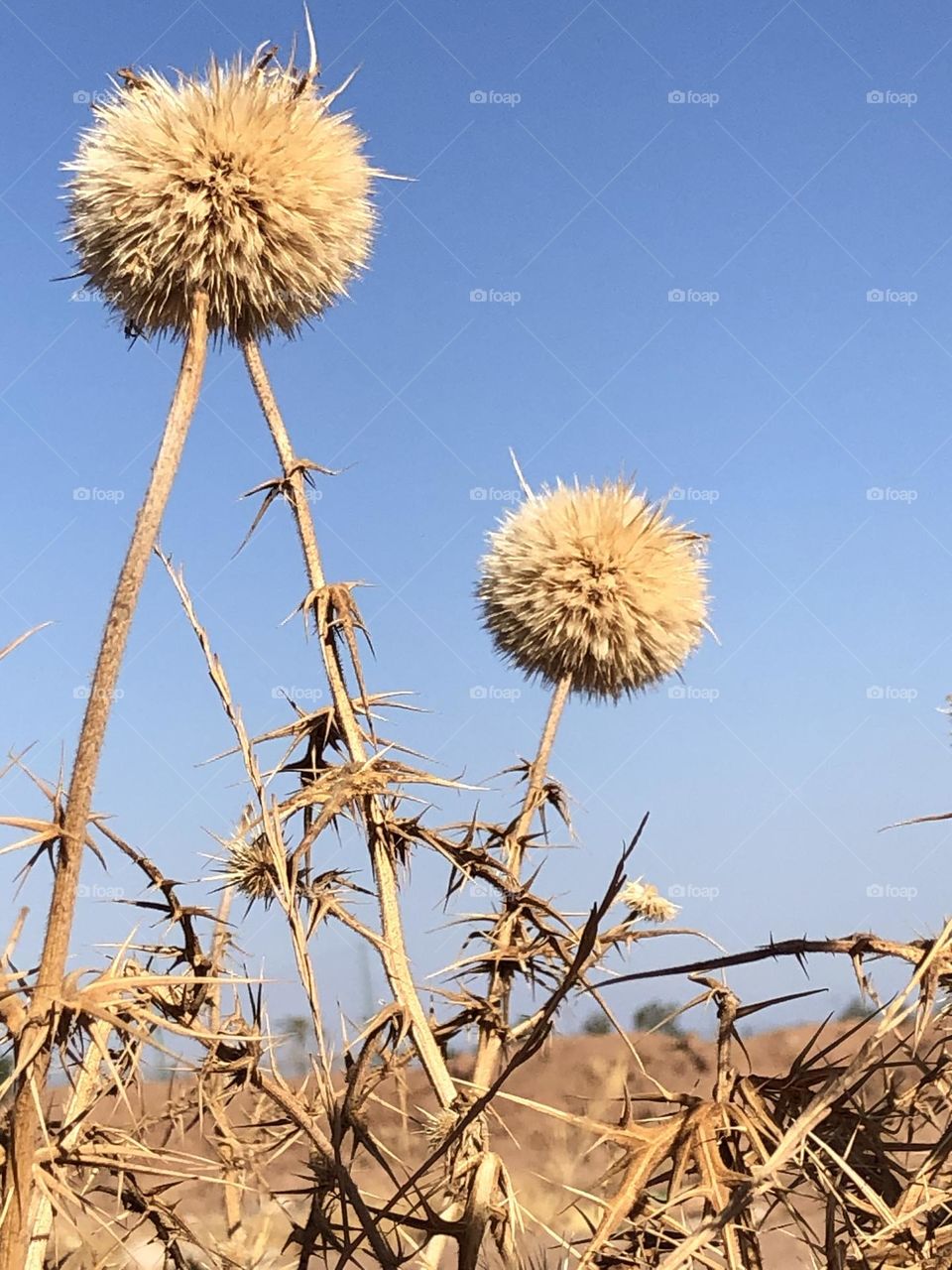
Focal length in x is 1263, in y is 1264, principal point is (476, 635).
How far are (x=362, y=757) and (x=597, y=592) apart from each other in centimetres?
208

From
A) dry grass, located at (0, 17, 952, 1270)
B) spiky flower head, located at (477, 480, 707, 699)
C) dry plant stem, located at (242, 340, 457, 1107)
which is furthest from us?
spiky flower head, located at (477, 480, 707, 699)

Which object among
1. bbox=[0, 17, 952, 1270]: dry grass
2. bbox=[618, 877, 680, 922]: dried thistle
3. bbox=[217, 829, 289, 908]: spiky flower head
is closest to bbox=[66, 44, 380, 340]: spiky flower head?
bbox=[0, 17, 952, 1270]: dry grass

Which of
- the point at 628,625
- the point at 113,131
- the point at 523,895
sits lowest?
the point at 523,895

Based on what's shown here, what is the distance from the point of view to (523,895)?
3.30 m

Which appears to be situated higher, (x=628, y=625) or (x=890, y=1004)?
(x=628, y=625)

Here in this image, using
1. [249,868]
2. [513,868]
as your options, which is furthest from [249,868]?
[513,868]

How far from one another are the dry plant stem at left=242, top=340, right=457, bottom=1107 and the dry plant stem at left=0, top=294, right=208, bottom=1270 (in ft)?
2.16

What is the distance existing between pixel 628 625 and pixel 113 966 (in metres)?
3.20

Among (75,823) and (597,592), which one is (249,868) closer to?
(75,823)

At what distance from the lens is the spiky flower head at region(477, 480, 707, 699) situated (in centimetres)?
525

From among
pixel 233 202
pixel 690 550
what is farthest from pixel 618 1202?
pixel 690 550

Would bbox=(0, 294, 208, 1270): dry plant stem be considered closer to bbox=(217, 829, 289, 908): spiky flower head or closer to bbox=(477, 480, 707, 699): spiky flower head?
bbox=(217, 829, 289, 908): spiky flower head

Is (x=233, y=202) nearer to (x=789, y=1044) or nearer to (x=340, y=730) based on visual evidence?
(x=340, y=730)

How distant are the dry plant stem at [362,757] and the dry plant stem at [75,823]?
0.66 m
